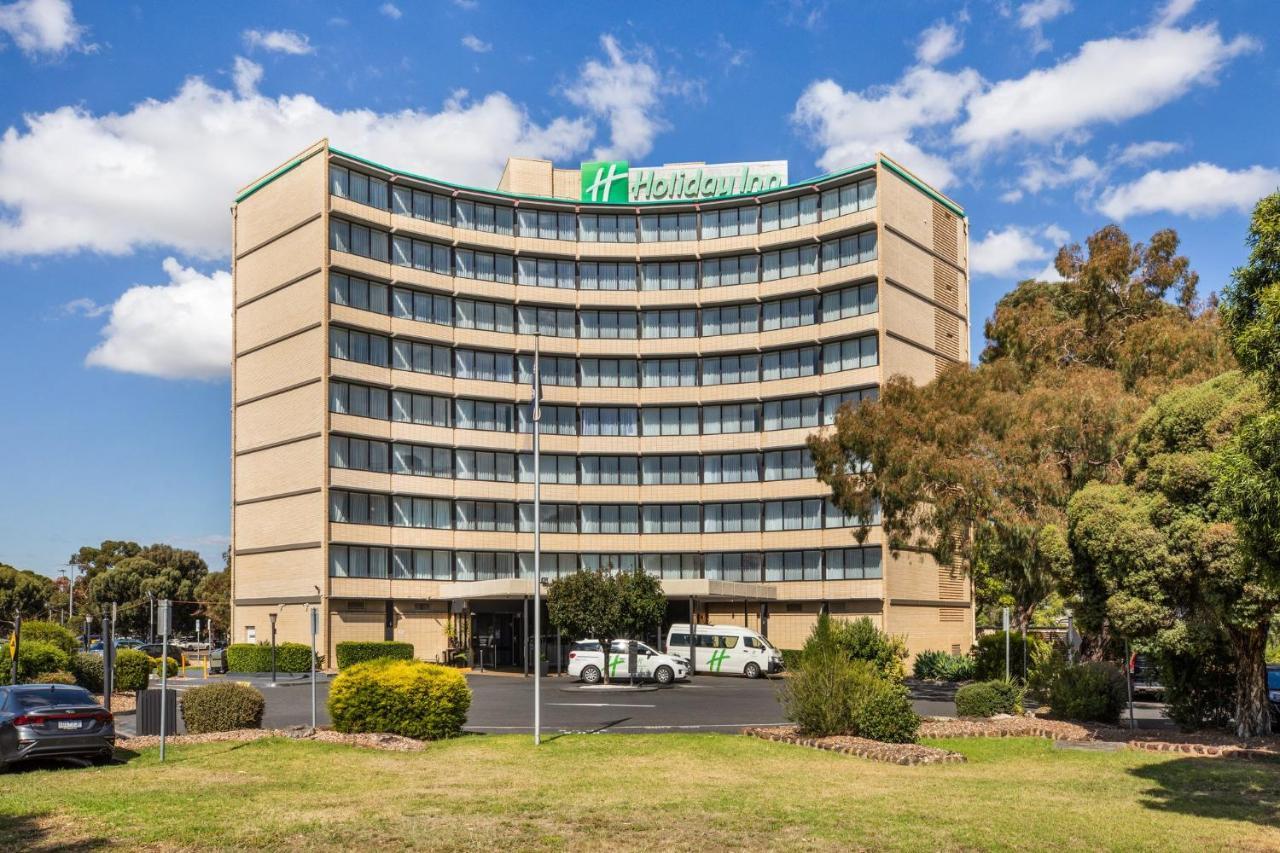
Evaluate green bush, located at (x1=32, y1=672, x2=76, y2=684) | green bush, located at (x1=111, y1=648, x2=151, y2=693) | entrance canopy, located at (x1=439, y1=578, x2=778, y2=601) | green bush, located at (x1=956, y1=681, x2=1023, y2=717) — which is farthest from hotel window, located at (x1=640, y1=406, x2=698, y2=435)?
green bush, located at (x1=956, y1=681, x2=1023, y2=717)

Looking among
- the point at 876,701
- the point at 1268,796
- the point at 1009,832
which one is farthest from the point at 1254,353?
the point at 876,701

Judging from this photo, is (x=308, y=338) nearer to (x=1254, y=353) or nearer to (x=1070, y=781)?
(x=1070, y=781)

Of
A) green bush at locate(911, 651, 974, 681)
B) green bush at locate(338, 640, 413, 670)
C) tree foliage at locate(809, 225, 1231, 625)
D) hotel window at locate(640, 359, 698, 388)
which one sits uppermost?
hotel window at locate(640, 359, 698, 388)

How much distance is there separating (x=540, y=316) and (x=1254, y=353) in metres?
57.6

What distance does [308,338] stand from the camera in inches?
2427

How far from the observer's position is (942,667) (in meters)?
55.7

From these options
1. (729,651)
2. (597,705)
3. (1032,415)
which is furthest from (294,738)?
(729,651)

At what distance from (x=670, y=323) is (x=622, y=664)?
88.7 ft

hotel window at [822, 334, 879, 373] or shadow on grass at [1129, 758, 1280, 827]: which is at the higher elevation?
hotel window at [822, 334, 879, 373]

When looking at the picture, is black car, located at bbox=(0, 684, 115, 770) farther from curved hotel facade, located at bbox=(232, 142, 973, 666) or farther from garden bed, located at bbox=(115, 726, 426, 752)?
curved hotel facade, located at bbox=(232, 142, 973, 666)

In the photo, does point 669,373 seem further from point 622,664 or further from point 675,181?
point 622,664

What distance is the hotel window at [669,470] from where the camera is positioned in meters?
68.4

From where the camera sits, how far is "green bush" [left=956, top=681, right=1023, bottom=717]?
27.8m

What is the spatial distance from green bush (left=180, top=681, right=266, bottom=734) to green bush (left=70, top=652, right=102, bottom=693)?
13.1 meters
